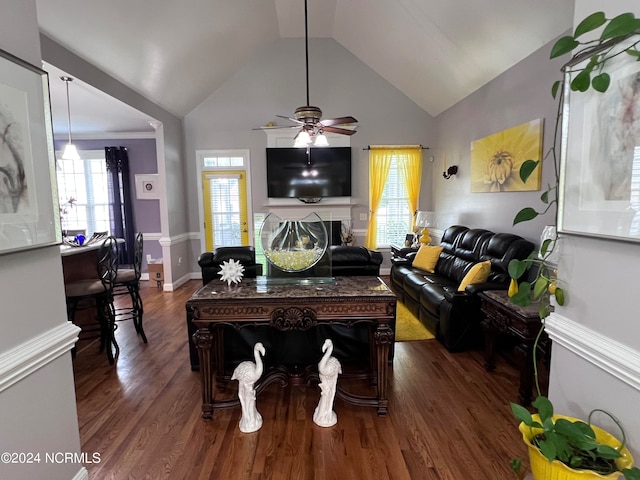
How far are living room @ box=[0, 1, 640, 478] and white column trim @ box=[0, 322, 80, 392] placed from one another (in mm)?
35

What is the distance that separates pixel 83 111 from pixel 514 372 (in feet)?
20.3

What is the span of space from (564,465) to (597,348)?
0.39 metres

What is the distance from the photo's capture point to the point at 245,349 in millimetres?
2775

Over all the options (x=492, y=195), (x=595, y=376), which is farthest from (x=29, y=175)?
(x=492, y=195)

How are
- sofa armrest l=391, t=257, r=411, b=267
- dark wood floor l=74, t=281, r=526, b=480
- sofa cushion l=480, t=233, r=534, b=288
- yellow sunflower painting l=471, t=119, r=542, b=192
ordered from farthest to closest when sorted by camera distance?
1. sofa armrest l=391, t=257, r=411, b=267
2. yellow sunflower painting l=471, t=119, r=542, b=192
3. sofa cushion l=480, t=233, r=534, b=288
4. dark wood floor l=74, t=281, r=526, b=480

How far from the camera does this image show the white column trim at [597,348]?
40.1 inches

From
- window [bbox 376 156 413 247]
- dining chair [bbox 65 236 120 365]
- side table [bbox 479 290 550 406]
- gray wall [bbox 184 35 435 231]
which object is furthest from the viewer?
window [bbox 376 156 413 247]

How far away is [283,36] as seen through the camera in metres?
5.96

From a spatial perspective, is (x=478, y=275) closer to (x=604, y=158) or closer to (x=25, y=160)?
(x=604, y=158)

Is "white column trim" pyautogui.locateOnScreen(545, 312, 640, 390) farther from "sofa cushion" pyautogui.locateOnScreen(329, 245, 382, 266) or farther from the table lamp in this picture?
the table lamp

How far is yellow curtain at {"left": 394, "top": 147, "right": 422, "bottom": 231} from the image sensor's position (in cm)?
635

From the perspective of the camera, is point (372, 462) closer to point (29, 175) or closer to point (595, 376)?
point (595, 376)

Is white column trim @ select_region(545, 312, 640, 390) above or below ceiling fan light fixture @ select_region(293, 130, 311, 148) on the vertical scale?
below

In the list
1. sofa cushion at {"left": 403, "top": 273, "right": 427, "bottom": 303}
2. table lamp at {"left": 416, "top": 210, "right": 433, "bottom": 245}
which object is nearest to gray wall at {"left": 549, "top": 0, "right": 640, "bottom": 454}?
sofa cushion at {"left": 403, "top": 273, "right": 427, "bottom": 303}
